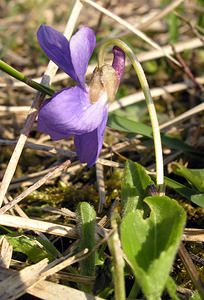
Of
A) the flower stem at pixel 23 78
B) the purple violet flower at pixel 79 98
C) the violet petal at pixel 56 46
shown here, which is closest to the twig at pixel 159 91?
the flower stem at pixel 23 78

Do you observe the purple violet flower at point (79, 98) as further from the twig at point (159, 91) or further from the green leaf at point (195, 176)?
the twig at point (159, 91)

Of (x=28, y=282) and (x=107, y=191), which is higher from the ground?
(x=107, y=191)

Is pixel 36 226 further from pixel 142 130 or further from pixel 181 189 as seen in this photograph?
pixel 142 130

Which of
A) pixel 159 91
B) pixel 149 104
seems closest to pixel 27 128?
pixel 149 104

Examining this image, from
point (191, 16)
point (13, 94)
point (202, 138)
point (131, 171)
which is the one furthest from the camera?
point (191, 16)

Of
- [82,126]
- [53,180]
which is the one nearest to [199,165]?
[53,180]

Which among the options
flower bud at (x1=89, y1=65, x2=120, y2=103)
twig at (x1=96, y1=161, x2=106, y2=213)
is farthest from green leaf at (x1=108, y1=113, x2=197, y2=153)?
flower bud at (x1=89, y1=65, x2=120, y2=103)

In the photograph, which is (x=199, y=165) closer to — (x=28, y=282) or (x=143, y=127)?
(x=143, y=127)

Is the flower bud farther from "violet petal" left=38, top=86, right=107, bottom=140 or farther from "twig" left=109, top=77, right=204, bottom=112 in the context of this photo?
"twig" left=109, top=77, right=204, bottom=112
